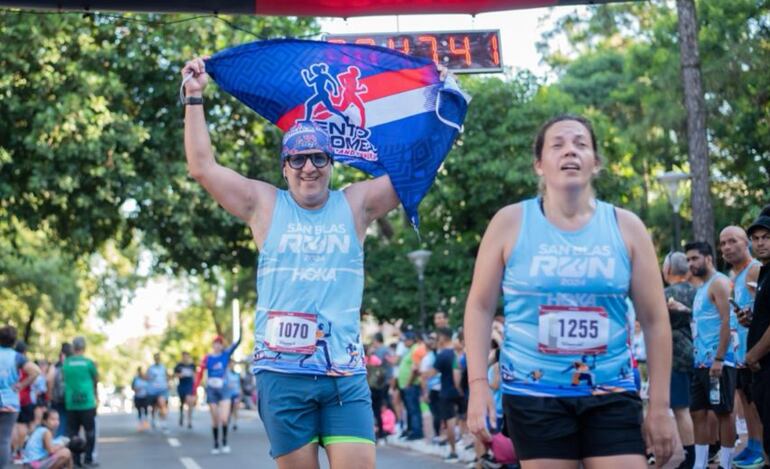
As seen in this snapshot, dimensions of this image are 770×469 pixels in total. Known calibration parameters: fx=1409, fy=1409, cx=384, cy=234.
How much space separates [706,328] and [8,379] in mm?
6527

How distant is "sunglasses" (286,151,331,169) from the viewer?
6.47m

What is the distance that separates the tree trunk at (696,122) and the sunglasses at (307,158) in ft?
45.8

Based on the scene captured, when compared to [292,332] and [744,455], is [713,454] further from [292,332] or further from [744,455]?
[292,332]

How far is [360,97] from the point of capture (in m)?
7.61

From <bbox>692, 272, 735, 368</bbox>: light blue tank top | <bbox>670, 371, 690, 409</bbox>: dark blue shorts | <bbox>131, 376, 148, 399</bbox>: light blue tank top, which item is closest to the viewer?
<bbox>692, 272, 735, 368</bbox>: light blue tank top

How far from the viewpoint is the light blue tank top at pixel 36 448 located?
1503 centimetres

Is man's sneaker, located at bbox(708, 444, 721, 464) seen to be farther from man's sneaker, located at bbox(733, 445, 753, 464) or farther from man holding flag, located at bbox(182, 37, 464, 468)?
man holding flag, located at bbox(182, 37, 464, 468)

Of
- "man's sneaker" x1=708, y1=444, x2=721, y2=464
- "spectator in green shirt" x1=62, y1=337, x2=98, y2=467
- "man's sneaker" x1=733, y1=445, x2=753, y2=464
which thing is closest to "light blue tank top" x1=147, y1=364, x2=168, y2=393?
"spectator in green shirt" x1=62, y1=337, x2=98, y2=467

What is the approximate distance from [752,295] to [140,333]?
109461 mm

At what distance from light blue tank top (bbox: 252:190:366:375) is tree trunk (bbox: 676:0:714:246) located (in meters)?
14.0

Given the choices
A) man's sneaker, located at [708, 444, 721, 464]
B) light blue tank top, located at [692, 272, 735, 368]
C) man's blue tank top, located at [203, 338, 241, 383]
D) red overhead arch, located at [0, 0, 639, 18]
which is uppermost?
red overhead arch, located at [0, 0, 639, 18]

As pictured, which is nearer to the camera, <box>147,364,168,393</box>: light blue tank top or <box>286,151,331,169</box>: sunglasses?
<box>286,151,331,169</box>: sunglasses

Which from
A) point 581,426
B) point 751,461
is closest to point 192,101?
point 581,426

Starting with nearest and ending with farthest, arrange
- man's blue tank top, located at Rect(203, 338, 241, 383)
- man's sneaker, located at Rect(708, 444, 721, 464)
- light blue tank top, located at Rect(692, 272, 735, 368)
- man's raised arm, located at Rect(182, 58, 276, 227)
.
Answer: man's raised arm, located at Rect(182, 58, 276, 227) → light blue tank top, located at Rect(692, 272, 735, 368) → man's sneaker, located at Rect(708, 444, 721, 464) → man's blue tank top, located at Rect(203, 338, 241, 383)
